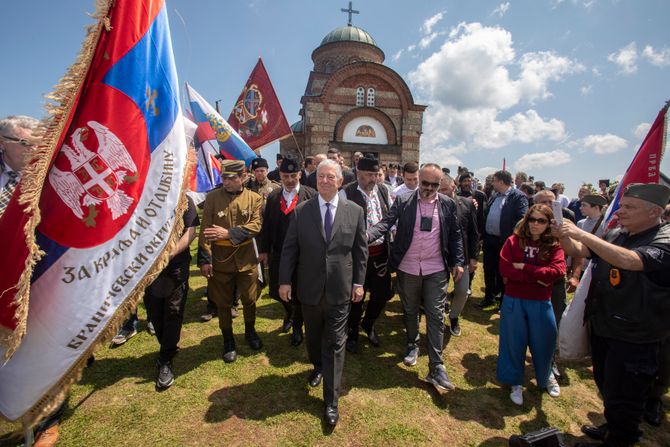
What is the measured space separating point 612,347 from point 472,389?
57.4 inches

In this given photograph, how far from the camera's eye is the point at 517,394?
3395mm

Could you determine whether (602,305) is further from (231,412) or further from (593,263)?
(231,412)

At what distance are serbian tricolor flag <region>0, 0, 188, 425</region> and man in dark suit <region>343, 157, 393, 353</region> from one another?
99.0 inches

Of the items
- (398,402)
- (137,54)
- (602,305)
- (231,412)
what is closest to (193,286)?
(231,412)

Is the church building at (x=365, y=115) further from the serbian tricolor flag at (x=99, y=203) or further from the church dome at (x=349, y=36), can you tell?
the serbian tricolor flag at (x=99, y=203)

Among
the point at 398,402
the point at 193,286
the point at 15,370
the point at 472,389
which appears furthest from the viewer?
the point at 193,286

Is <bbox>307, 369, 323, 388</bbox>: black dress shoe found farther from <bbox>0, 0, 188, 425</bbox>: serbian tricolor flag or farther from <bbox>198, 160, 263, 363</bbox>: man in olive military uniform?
<bbox>0, 0, 188, 425</bbox>: serbian tricolor flag

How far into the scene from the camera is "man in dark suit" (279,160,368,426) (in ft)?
9.91

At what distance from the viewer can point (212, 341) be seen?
440 centimetres

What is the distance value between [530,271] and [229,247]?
3.33 metres

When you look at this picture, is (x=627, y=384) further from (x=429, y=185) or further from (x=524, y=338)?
(x=429, y=185)

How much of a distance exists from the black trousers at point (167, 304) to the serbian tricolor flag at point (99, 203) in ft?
4.73

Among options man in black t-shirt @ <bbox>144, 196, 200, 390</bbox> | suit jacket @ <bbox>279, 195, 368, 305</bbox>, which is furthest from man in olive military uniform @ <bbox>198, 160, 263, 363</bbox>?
suit jacket @ <bbox>279, 195, 368, 305</bbox>

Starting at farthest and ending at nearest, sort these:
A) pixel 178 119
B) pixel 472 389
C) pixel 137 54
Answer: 1. pixel 472 389
2. pixel 178 119
3. pixel 137 54
